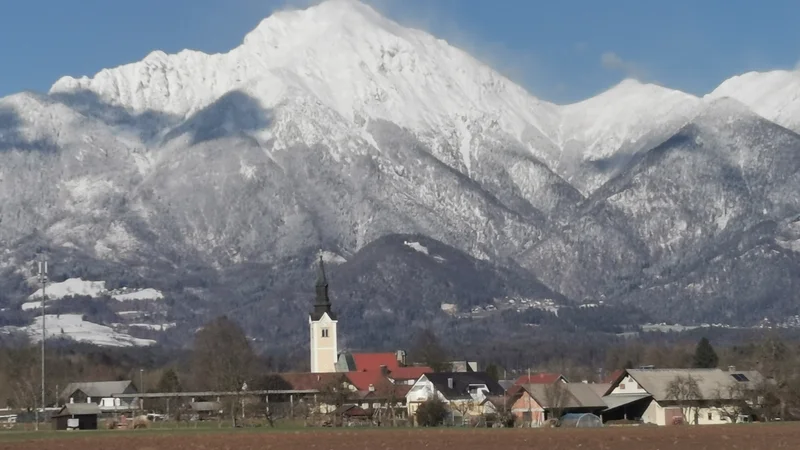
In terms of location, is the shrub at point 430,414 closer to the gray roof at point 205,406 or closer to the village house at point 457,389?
the village house at point 457,389

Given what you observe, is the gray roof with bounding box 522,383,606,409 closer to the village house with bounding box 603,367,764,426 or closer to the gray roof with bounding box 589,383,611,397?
the village house with bounding box 603,367,764,426

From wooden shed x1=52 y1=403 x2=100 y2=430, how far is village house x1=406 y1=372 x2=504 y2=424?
35060 millimetres

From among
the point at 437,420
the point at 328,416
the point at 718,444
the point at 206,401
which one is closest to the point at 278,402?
the point at 206,401

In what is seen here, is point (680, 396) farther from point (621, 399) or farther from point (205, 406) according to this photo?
point (205, 406)

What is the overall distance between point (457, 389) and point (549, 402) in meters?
40.3

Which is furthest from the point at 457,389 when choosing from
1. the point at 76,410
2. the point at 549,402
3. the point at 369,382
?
the point at 76,410

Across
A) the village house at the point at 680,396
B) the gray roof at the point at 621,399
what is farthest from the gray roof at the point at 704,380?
the gray roof at the point at 621,399

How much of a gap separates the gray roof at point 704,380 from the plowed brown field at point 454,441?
45.5 metres

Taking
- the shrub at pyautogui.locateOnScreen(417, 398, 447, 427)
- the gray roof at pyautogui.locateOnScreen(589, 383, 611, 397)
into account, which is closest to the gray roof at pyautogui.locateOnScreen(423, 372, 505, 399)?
the gray roof at pyautogui.locateOnScreen(589, 383, 611, 397)

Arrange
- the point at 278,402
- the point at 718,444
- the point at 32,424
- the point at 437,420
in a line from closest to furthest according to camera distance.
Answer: the point at 718,444 → the point at 437,420 → the point at 32,424 → the point at 278,402

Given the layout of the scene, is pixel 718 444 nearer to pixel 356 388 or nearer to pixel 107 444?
pixel 107 444

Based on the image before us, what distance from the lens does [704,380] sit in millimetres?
151625

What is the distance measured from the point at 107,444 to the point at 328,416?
2313 inches

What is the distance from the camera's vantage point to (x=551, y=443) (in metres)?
82.2
